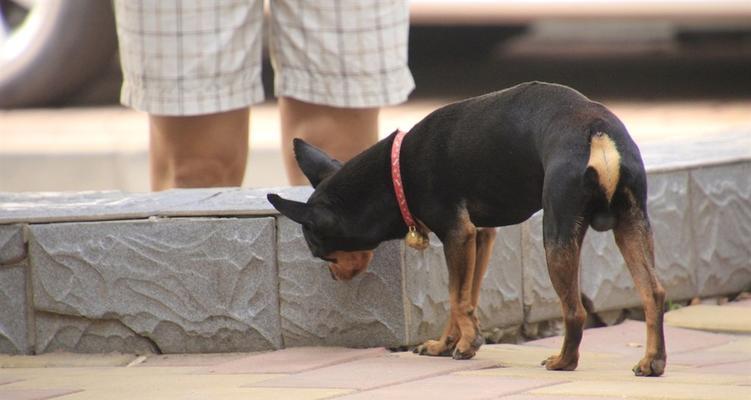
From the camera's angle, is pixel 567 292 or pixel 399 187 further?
pixel 399 187

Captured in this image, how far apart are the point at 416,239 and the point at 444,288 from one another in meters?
0.33

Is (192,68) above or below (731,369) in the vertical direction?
above

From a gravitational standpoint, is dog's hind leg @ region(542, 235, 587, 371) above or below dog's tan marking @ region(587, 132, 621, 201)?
below

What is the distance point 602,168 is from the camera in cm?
340

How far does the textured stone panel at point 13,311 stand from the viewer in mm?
4105

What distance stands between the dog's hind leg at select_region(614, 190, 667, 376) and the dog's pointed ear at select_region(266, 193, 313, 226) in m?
0.76

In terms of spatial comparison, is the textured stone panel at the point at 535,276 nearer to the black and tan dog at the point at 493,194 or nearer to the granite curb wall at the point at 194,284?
the granite curb wall at the point at 194,284

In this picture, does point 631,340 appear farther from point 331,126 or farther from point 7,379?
point 7,379

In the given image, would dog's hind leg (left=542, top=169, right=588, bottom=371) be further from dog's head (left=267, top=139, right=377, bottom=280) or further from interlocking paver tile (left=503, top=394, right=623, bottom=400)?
dog's head (left=267, top=139, right=377, bottom=280)

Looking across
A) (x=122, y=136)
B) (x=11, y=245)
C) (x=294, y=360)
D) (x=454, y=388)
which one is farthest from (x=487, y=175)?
(x=122, y=136)

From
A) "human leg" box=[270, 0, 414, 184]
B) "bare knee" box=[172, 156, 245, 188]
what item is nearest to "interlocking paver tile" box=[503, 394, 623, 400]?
"human leg" box=[270, 0, 414, 184]

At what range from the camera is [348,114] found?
4.53m

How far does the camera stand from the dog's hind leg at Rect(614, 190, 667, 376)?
350cm

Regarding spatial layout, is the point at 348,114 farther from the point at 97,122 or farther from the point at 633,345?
the point at 97,122
